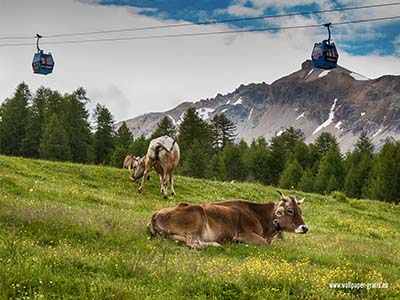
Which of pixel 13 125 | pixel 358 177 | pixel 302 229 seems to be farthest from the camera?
pixel 358 177

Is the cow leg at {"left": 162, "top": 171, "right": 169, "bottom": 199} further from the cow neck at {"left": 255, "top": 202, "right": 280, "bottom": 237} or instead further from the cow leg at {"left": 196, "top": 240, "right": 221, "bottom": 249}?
the cow leg at {"left": 196, "top": 240, "right": 221, "bottom": 249}

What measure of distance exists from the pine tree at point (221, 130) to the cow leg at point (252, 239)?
323 ft

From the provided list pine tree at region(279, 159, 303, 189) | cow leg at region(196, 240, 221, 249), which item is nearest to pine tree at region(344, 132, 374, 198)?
pine tree at region(279, 159, 303, 189)

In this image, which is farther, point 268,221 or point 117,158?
point 117,158

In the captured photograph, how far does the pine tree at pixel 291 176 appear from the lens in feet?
322

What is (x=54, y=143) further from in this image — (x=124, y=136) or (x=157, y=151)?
(x=157, y=151)

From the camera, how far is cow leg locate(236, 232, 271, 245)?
44.2 feet

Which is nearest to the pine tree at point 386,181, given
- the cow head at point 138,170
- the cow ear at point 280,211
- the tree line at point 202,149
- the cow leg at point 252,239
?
the tree line at point 202,149

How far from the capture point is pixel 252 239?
44.5 feet

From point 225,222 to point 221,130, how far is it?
10164cm

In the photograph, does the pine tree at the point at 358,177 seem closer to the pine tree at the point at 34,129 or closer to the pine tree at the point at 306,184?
the pine tree at the point at 306,184

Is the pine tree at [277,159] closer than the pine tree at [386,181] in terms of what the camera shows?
No

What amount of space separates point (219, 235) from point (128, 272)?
173 inches

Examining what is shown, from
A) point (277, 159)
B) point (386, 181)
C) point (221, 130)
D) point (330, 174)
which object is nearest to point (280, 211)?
point (386, 181)
